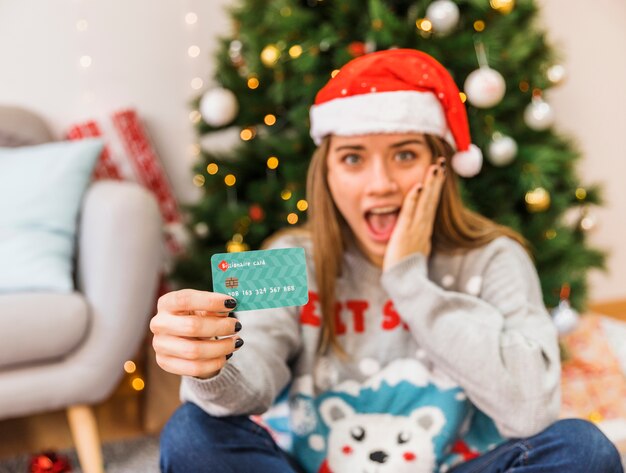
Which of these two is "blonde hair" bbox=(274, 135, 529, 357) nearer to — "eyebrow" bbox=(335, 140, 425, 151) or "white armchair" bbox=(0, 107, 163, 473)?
"eyebrow" bbox=(335, 140, 425, 151)

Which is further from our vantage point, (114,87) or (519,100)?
(114,87)

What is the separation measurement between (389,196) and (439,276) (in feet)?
0.62

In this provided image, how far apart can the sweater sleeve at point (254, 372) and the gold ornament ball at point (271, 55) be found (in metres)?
0.80

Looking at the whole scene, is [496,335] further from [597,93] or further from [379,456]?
[597,93]

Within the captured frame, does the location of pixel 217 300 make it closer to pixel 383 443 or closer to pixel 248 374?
pixel 248 374

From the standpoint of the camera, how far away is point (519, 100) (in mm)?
1721

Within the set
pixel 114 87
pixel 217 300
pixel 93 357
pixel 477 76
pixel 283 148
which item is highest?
pixel 114 87

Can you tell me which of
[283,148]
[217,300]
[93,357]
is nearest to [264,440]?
[217,300]

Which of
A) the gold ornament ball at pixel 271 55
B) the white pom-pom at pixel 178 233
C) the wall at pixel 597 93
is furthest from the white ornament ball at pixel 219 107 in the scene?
the wall at pixel 597 93

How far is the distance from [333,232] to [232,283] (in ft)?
1.38

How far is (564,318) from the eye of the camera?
170cm

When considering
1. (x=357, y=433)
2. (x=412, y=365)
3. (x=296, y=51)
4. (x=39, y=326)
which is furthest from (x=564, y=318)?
(x=39, y=326)

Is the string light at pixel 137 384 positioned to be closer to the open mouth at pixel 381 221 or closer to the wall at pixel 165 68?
the wall at pixel 165 68

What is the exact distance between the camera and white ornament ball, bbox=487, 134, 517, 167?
160 cm
